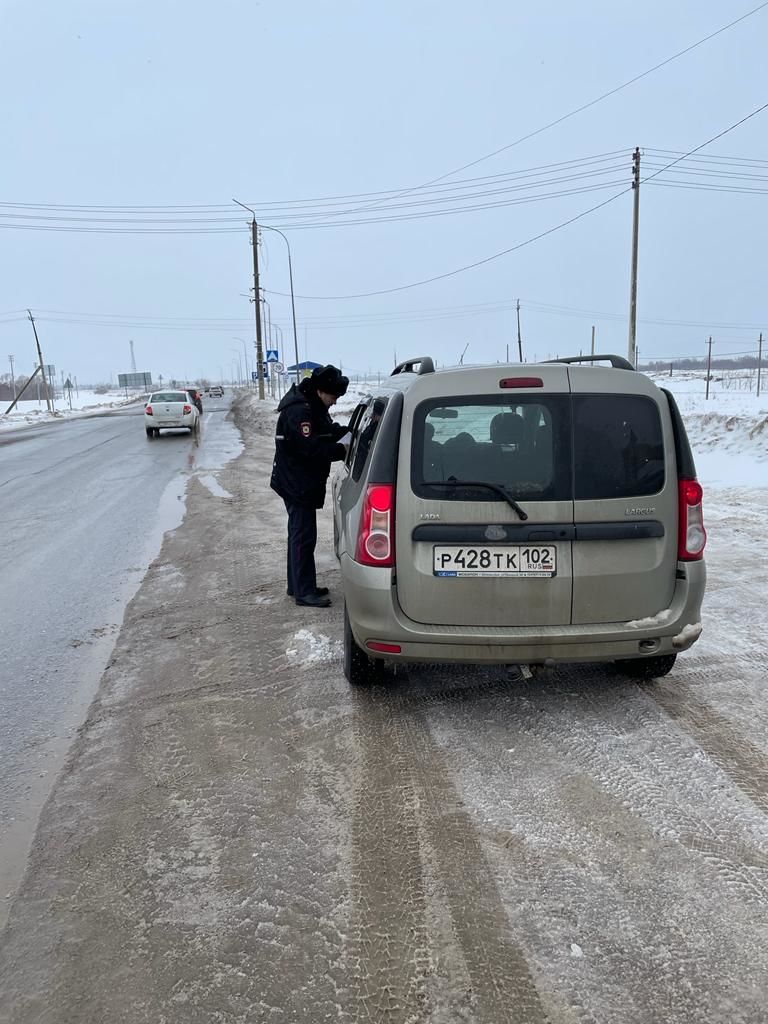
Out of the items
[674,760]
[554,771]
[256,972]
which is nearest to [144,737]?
[256,972]

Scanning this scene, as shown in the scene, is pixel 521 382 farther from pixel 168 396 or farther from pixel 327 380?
pixel 168 396

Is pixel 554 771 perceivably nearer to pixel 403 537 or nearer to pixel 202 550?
pixel 403 537

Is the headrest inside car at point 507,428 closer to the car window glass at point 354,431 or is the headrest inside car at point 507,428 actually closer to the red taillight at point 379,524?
the red taillight at point 379,524

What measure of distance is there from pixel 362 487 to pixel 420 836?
1749 millimetres

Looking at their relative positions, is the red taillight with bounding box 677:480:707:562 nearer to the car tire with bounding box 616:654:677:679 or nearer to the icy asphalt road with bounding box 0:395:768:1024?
the car tire with bounding box 616:654:677:679

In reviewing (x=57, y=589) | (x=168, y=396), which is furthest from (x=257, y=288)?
(x=57, y=589)

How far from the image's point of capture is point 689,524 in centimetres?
367

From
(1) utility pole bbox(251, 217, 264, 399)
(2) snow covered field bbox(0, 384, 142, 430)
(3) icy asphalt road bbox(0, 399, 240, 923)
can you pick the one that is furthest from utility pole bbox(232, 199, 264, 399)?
(3) icy asphalt road bbox(0, 399, 240, 923)

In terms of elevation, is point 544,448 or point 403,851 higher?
point 544,448

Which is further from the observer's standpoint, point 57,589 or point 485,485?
point 57,589

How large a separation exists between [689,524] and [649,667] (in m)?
0.98

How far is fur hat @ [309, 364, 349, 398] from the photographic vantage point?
5.37 metres

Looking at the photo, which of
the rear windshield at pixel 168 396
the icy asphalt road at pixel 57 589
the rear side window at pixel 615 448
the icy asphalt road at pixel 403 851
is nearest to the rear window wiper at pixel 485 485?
the rear side window at pixel 615 448

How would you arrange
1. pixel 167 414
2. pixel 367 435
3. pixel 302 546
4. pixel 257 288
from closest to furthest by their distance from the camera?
pixel 367 435 → pixel 302 546 → pixel 167 414 → pixel 257 288
